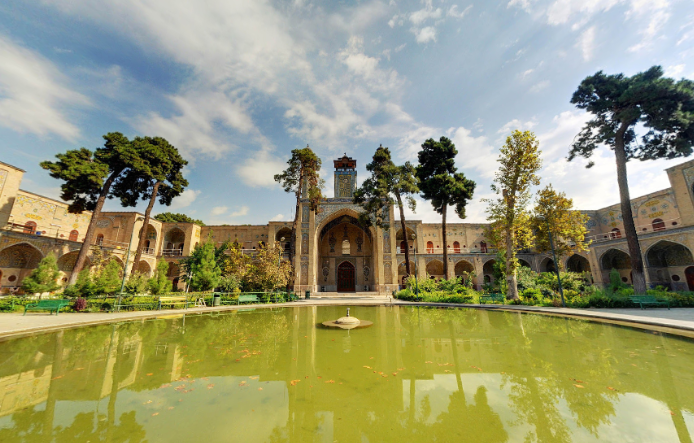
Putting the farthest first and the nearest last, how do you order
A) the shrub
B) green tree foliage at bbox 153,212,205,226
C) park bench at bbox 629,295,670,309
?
green tree foliage at bbox 153,212,205,226 < the shrub < park bench at bbox 629,295,670,309

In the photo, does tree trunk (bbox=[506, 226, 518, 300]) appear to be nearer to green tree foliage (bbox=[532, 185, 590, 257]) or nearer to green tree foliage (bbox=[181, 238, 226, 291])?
green tree foliage (bbox=[532, 185, 590, 257])

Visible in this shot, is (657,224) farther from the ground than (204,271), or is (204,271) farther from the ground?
(657,224)

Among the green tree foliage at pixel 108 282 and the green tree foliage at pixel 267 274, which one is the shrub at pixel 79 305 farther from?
the green tree foliage at pixel 267 274

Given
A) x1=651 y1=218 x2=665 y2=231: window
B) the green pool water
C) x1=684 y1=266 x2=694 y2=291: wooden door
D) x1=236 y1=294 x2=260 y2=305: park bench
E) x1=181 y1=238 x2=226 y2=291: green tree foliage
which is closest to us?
the green pool water

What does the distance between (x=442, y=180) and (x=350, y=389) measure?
18.1 m

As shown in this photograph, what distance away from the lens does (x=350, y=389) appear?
3.62m

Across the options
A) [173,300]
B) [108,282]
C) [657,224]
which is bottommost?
[173,300]

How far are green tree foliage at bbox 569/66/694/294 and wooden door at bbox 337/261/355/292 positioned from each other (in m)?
20.9

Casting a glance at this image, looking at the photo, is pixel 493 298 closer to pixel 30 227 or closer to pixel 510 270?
pixel 510 270

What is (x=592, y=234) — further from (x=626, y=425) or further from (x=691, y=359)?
(x=626, y=425)

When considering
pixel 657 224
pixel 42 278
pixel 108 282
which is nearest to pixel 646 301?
pixel 657 224

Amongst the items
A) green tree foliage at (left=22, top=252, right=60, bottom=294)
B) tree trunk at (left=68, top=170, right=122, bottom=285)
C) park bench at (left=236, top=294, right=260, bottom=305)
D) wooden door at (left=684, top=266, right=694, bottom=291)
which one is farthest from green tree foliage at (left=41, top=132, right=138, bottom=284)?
wooden door at (left=684, top=266, right=694, bottom=291)

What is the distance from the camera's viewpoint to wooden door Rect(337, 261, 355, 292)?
95.3 ft

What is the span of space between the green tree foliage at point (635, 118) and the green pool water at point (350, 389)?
11241mm
